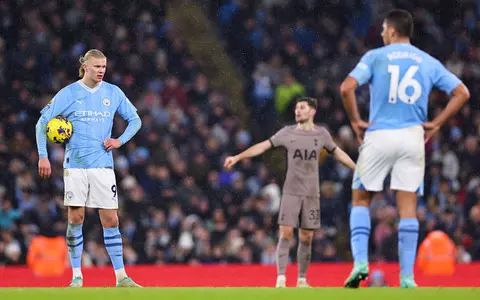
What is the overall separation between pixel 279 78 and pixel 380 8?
3.82 metres

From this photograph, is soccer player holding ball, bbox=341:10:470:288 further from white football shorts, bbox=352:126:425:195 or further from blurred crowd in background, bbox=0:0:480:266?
blurred crowd in background, bbox=0:0:480:266

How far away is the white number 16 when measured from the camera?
8.87 m

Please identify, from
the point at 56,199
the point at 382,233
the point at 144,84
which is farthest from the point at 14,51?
the point at 382,233

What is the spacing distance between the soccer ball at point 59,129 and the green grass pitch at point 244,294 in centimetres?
239

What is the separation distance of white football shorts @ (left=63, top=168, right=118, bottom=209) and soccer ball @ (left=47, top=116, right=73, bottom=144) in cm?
33

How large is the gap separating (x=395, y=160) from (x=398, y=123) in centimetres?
31

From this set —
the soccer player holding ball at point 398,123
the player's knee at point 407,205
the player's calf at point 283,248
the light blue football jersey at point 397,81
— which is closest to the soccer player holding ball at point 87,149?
Result: the player's calf at point 283,248

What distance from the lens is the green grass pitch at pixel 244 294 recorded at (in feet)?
25.6

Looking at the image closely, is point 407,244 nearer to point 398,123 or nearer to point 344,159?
point 398,123

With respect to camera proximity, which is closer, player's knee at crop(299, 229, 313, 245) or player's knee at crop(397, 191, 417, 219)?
player's knee at crop(397, 191, 417, 219)

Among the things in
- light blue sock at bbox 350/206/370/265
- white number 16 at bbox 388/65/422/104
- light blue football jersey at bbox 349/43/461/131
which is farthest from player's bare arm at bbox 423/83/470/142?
light blue sock at bbox 350/206/370/265

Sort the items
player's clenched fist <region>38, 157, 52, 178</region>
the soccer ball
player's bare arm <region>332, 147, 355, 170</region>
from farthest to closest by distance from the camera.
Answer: player's bare arm <region>332, 147, 355, 170</region>, the soccer ball, player's clenched fist <region>38, 157, 52, 178</region>

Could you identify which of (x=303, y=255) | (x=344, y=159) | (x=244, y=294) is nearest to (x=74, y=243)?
(x=303, y=255)

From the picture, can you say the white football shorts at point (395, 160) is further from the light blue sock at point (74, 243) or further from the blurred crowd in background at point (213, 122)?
the blurred crowd in background at point (213, 122)
